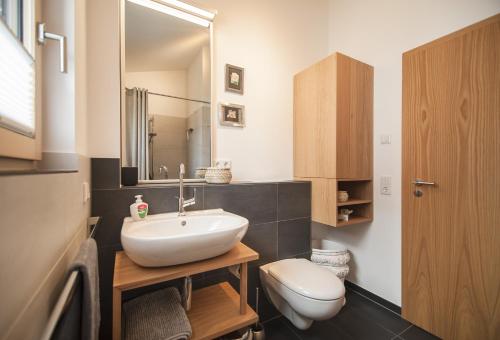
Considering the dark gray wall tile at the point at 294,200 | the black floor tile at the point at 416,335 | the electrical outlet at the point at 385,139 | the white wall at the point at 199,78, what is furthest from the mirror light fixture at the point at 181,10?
the black floor tile at the point at 416,335

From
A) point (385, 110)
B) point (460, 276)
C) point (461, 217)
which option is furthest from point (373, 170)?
point (460, 276)

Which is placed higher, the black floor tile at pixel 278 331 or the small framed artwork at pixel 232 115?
the small framed artwork at pixel 232 115

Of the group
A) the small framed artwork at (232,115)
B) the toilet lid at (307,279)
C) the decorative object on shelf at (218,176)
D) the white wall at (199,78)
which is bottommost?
the toilet lid at (307,279)

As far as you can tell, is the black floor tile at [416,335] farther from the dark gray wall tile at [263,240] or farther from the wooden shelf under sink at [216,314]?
the wooden shelf under sink at [216,314]

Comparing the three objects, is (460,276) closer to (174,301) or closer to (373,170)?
(373,170)

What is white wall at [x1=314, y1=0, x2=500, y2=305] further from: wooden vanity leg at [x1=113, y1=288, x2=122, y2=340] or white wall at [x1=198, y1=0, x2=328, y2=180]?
wooden vanity leg at [x1=113, y1=288, x2=122, y2=340]

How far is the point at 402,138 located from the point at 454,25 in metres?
0.73

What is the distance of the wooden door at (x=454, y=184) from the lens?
117cm

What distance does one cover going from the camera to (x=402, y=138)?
60.9 inches

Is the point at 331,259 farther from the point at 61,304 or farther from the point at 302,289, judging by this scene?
the point at 61,304

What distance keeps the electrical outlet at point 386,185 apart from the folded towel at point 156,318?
63.6 inches

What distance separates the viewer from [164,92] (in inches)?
54.6

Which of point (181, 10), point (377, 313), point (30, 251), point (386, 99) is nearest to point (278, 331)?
point (377, 313)

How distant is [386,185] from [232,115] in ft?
4.35
